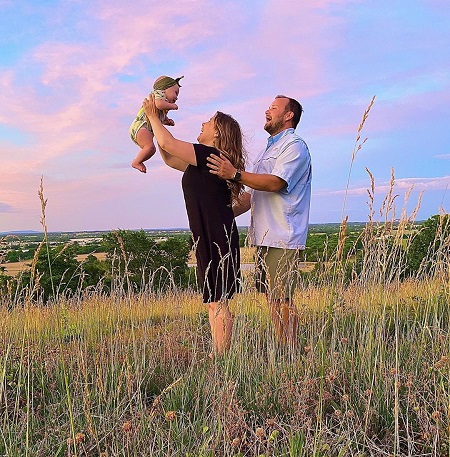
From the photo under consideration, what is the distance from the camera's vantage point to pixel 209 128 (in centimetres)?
364

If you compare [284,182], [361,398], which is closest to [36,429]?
[361,398]

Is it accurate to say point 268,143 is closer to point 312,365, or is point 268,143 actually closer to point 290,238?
point 290,238

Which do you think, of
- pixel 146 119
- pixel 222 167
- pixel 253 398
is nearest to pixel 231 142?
pixel 222 167

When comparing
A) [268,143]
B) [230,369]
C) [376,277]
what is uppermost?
[268,143]

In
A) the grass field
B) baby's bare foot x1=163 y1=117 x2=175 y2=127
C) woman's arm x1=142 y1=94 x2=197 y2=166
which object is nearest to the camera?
the grass field

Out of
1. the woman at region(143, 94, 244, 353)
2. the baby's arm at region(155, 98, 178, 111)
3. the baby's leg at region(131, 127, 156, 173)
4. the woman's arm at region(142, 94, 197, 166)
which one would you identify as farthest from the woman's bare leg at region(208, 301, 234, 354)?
the baby's leg at region(131, 127, 156, 173)

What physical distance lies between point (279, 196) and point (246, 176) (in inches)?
15.1

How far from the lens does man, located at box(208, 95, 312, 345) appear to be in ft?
11.2

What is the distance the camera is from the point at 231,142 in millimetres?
3574

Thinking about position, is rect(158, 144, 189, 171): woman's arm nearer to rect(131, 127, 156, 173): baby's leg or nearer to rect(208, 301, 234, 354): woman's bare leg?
rect(131, 127, 156, 173): baby's leg

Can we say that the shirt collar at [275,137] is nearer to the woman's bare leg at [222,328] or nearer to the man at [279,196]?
the man at [279,196]

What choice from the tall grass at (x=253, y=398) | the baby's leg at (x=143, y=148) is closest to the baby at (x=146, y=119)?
the baby's leg at (x=143, y=148)

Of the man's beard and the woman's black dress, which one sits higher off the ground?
the man's beard

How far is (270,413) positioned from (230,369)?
0.35 metres
